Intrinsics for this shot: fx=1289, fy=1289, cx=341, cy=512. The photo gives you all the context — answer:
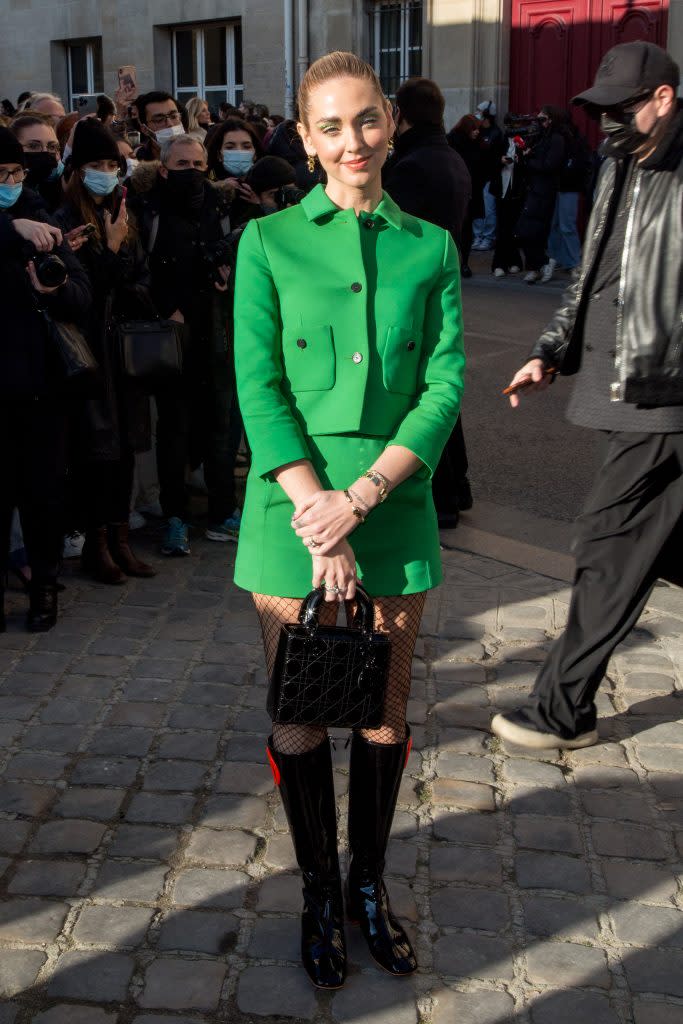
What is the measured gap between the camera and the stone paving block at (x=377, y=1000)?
293 cm

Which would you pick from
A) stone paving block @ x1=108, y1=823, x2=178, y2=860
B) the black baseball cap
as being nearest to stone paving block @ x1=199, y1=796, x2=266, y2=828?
stone paving block @ x1=108, y1=823, x2=178, y2=860

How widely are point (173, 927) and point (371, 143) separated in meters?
1.96

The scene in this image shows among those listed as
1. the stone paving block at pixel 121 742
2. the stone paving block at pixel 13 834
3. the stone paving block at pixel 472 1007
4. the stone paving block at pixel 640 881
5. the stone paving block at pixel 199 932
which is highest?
the stone paving block at pixel 199 932

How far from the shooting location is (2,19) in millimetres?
25078

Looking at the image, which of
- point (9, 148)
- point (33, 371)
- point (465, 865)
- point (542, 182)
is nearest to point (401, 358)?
point (465, 865)

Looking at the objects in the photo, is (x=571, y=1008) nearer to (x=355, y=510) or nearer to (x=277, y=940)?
(x=277, y=940)

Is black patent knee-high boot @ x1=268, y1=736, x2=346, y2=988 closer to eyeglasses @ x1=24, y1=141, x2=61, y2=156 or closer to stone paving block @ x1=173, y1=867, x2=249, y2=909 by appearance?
stone paving block @ x1=173, y1=867, x2=249, y2=909

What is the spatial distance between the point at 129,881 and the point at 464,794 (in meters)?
1.07

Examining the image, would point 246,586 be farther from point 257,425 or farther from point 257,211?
point 257,211

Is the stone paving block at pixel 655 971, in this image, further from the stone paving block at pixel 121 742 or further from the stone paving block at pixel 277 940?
the stone paving block at pixel 121 742

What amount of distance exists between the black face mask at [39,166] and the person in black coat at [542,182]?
30.2 ft

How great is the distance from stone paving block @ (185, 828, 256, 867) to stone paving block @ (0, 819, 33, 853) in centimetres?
47

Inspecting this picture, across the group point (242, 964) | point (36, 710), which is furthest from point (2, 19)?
point (242, 964)

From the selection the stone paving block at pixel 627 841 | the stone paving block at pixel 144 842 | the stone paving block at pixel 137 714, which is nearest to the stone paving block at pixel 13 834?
the stone paving block at pixel 144 842
